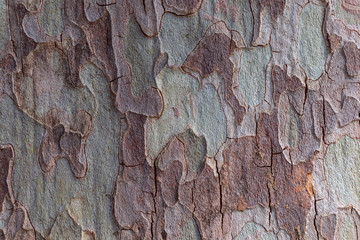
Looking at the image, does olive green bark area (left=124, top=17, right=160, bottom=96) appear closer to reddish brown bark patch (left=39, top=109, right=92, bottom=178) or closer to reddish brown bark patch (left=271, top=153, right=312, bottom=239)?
reddish brown bark patch (left=39, top=109, right=92, bottom=178)

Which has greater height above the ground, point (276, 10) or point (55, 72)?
point (276, 10)

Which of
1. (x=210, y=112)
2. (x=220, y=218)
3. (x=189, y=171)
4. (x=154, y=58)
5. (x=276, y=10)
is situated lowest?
(x=220, y=218)

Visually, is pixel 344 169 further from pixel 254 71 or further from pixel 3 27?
pixel 3 27

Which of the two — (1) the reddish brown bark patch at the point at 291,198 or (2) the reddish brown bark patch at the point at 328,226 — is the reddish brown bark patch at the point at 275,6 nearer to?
(1) the reddish brown bark patch at the point at 291,198

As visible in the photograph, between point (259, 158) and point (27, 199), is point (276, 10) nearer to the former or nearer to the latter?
point (259, 158)

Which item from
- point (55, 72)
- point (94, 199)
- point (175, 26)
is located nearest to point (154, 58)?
point (175, 26)

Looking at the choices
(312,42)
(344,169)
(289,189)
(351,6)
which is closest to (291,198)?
(289,189)

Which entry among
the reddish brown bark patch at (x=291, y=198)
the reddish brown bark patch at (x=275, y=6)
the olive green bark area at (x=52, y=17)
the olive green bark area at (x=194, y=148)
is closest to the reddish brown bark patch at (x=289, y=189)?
the reddish brown bark patch at (x=291, y=198)
